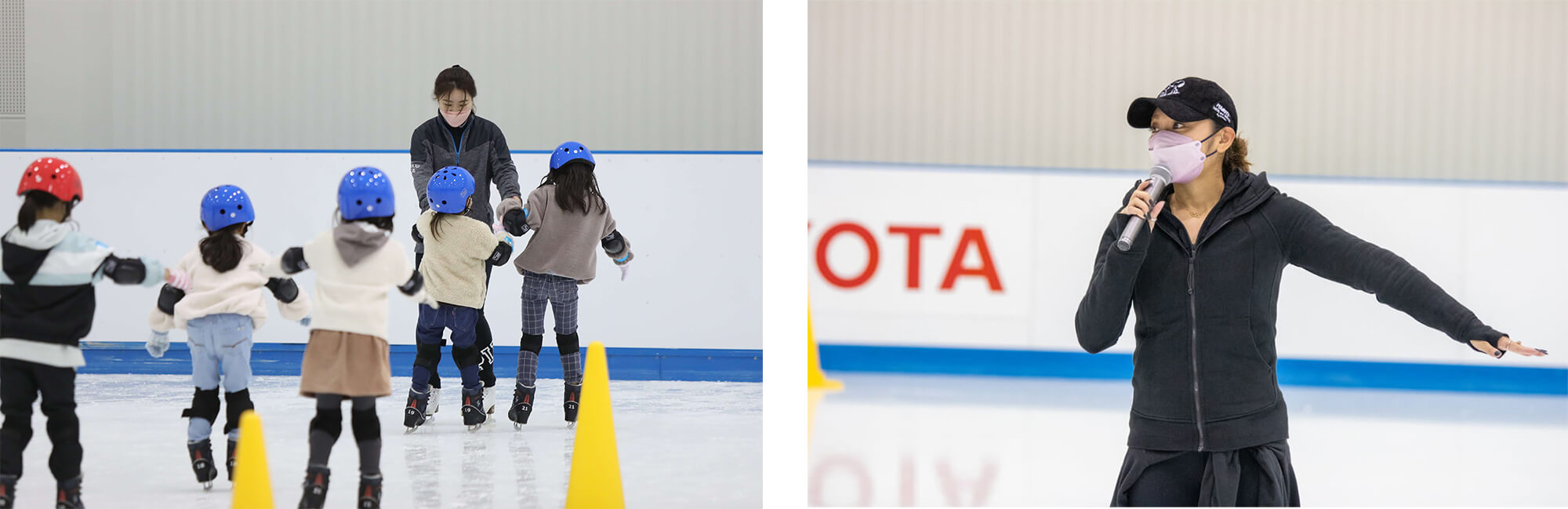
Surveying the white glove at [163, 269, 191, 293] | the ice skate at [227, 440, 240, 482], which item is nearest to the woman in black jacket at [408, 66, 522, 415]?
the ice skate at [227, 440, 240, 482]

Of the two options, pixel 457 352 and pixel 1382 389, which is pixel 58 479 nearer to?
pixel 457 352

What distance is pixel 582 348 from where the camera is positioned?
6605 millimetres

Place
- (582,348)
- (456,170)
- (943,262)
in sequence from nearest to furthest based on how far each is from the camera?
(456,170) → (582,348) → (943,262)

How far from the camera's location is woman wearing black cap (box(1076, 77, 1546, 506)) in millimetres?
2229

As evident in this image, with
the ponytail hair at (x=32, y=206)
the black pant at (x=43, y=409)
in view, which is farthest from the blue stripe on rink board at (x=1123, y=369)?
the ponytail hair at (x=32, y=206)

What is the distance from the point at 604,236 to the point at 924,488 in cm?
173

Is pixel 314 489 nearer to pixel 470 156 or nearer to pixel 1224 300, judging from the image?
pixel 1224 300

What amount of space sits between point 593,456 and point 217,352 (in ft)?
3.69

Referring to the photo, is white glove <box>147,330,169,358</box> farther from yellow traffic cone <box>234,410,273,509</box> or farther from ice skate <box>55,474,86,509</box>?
yellow traffic cone <box>234,410,273,509</box>

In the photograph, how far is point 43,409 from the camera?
122 inches

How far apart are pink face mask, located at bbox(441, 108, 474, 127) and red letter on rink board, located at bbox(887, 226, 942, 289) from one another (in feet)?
11.9

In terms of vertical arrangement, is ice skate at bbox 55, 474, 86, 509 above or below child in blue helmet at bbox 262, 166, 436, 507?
below

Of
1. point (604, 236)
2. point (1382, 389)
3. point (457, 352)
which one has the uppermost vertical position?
point (604, 236)

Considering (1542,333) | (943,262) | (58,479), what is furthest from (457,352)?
(1542,333)
